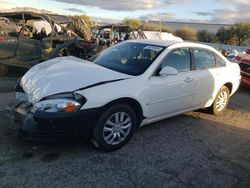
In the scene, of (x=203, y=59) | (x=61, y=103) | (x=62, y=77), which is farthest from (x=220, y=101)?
(x=61, y=103)

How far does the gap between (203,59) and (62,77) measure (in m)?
2.80

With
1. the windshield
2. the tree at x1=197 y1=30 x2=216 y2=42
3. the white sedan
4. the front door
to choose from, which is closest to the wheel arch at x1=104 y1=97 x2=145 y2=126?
the white sedan

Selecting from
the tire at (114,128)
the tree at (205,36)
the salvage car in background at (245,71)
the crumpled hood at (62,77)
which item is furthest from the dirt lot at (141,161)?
the tree at (205,36)

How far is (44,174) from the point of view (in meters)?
3.77

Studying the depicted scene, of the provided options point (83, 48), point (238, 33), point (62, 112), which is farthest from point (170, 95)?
point (238, 33)

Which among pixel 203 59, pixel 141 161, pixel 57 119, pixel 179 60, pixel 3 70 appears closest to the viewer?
pixel 57 119

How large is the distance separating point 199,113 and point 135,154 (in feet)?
8.66

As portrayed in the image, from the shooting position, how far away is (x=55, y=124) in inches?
154

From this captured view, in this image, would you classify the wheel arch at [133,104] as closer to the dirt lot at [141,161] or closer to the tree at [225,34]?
the dirt lot at [141,161]

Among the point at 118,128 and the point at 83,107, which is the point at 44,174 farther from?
the point at 118,128

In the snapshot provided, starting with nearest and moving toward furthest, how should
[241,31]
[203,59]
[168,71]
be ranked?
1. [168,71]
2. [203,59]
3. [241,31]

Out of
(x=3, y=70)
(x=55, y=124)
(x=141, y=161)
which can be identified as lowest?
(x=141, y=161)

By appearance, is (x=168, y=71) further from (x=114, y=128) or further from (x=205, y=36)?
(x=205, y=36)

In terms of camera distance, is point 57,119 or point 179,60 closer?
point 57,119
